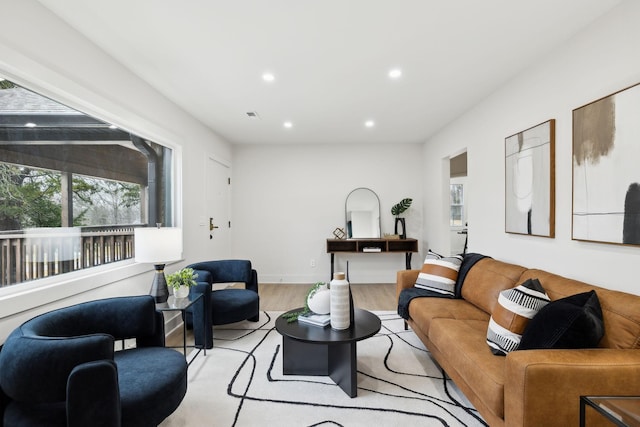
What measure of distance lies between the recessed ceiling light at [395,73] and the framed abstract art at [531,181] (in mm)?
1145

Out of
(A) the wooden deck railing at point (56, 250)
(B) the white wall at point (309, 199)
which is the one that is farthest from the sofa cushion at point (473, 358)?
(B) the white wall at point (309, 199)

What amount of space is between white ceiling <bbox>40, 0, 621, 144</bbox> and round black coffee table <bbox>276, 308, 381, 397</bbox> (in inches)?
80.2

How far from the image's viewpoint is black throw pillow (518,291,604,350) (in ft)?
4.98

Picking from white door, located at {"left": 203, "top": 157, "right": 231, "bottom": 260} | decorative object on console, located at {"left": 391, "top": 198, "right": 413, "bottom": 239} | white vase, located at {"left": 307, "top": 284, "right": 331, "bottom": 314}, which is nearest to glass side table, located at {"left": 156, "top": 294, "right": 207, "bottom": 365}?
white vase, located at {"left": 307, "top": 284, "right": 331, "bottom": 314}

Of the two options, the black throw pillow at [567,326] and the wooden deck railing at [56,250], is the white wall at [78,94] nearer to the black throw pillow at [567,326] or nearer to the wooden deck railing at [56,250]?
the wooden deck railing at [56,250]

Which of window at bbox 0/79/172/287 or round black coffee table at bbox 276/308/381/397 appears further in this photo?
round black coffee table at bbox 276/308/381/397

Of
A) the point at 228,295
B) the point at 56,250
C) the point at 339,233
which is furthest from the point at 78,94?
the point at 339,233

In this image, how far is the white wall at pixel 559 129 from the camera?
6.05 ft

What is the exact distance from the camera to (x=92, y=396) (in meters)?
1.27

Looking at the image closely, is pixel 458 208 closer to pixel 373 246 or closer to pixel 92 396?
pixel 373 246

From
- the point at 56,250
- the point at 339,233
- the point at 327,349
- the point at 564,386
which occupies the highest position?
the point at 56,250

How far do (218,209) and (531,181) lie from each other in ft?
13.1

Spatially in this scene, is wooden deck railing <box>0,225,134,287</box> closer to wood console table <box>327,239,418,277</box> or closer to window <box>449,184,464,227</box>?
Result: wood console table <box>327,239,418,277</box>

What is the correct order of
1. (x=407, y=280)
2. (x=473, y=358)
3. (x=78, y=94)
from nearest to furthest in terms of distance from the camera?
→ 1. (x=473, y=358)
2. (x=78, y=94)
3. (x=407, y=280)
